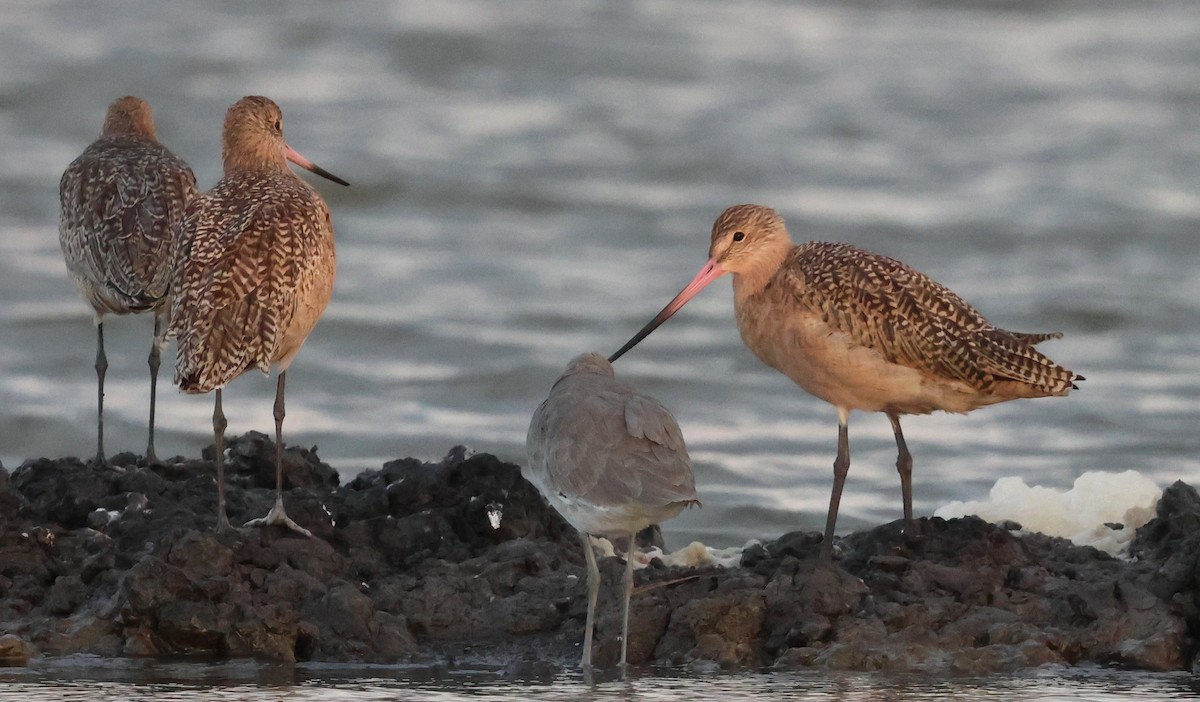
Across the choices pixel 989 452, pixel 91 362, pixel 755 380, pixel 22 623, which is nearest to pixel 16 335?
pixel 91 362

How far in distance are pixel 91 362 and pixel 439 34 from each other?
293 inches

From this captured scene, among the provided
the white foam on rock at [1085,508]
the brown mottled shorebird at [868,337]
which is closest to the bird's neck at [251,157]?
the brown mottled shorebird at [868,337]

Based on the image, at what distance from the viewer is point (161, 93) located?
1938 cm

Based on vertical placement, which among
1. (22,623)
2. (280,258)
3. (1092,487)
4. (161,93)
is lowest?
(22,623)

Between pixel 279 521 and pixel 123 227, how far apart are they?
2.33 m

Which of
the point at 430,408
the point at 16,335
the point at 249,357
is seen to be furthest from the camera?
the point at 16,335

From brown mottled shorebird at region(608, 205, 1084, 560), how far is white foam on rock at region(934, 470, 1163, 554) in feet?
1.47

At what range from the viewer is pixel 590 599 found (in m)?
7.04

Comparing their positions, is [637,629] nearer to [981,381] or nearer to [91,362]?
[981,381]

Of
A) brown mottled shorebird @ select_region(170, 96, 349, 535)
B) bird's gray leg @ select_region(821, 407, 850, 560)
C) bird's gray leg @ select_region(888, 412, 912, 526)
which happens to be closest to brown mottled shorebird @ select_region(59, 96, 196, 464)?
brown mottled shorebird @ select_region(170, 96, 349, 535)

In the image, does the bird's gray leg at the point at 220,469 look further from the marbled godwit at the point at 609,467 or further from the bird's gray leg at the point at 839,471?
the bird's gray leg at the point at 839,471

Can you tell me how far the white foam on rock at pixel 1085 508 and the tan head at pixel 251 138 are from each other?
3.44 meters

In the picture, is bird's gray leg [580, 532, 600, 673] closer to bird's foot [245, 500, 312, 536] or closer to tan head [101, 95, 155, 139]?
bird's foot [245, 500, 312, 536]

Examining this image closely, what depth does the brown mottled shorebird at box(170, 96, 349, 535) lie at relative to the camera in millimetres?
7941
